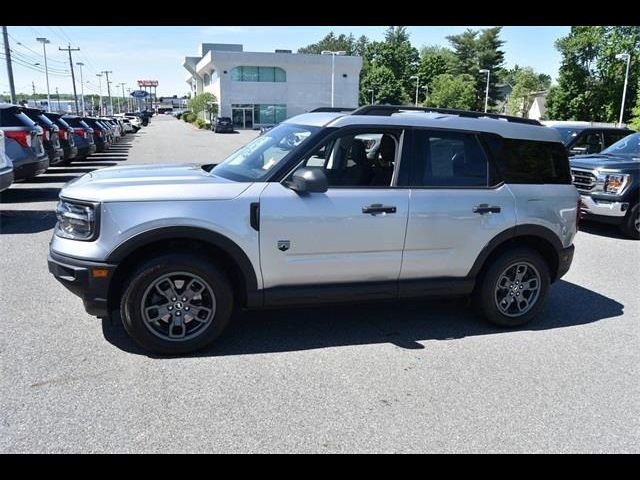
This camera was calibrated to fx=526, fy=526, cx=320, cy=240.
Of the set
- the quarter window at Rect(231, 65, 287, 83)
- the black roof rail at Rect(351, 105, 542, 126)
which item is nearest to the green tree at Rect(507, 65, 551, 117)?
the quarter window at Rect(231, 65, 287, 83)

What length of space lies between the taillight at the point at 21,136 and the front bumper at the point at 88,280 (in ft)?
24.8

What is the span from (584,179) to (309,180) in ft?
24.2

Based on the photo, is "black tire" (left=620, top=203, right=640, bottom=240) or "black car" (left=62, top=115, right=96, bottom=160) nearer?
"black tire" (left=620, top=203, right=640, bottom=240)

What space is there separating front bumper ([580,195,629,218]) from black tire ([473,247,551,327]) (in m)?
4.64

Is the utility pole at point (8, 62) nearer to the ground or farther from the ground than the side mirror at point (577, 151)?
farther from the ground

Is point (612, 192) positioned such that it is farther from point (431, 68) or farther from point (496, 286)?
point (431, 68)

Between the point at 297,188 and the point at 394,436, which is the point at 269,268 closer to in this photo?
the point at 297,188

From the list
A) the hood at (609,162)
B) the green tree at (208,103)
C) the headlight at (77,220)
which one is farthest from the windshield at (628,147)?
the green tree at (208,103)

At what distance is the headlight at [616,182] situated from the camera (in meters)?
8.98

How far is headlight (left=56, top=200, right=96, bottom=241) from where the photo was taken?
3833 mm

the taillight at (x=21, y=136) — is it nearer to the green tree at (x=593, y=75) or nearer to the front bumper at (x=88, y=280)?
the front bumper at (x=88, y=280)

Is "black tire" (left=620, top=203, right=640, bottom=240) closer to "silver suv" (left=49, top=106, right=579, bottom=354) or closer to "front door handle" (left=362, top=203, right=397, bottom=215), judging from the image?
"silver suv" (left=49, top=106, right=579, bottom=354)
